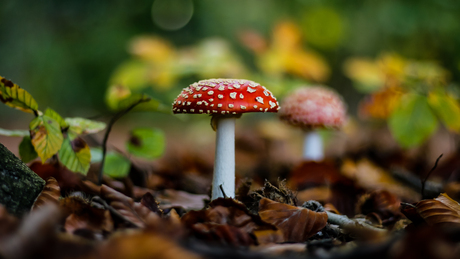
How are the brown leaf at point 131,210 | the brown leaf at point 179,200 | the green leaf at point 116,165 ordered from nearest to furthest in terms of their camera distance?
1. the brown leaf at point 131,210
2. the brown leaf at point 179,200
3. the green leaf at point 116,165

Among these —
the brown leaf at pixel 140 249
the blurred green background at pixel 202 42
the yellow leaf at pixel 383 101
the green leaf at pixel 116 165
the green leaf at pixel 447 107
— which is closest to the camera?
the brown leaf at pixel 140 249

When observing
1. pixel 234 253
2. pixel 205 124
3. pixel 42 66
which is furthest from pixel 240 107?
pixel 42 66

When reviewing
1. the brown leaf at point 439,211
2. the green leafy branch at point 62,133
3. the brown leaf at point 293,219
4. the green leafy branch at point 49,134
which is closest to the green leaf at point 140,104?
the green leafy branch at point 62,133

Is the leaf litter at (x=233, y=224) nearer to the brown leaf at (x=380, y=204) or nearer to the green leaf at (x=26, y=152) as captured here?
the brown leaf at (x=380, y=204)

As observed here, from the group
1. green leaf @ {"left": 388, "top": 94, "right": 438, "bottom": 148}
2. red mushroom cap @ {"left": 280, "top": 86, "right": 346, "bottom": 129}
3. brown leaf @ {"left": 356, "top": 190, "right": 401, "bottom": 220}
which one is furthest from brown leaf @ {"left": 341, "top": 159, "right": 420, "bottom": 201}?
brown leaf @ {"left": 356, "top": 190, "right": 401, "bottom": 220}

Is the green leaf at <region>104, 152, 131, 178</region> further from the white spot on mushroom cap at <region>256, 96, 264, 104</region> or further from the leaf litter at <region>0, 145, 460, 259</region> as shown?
the white spot on mushroom cap at <region>256, 96, 264, 104</region>

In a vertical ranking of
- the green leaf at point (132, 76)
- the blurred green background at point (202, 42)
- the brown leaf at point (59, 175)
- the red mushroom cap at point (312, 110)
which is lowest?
the brown leaf at point (59, 175)

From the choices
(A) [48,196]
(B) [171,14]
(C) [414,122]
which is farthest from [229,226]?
(B) [171,14]
